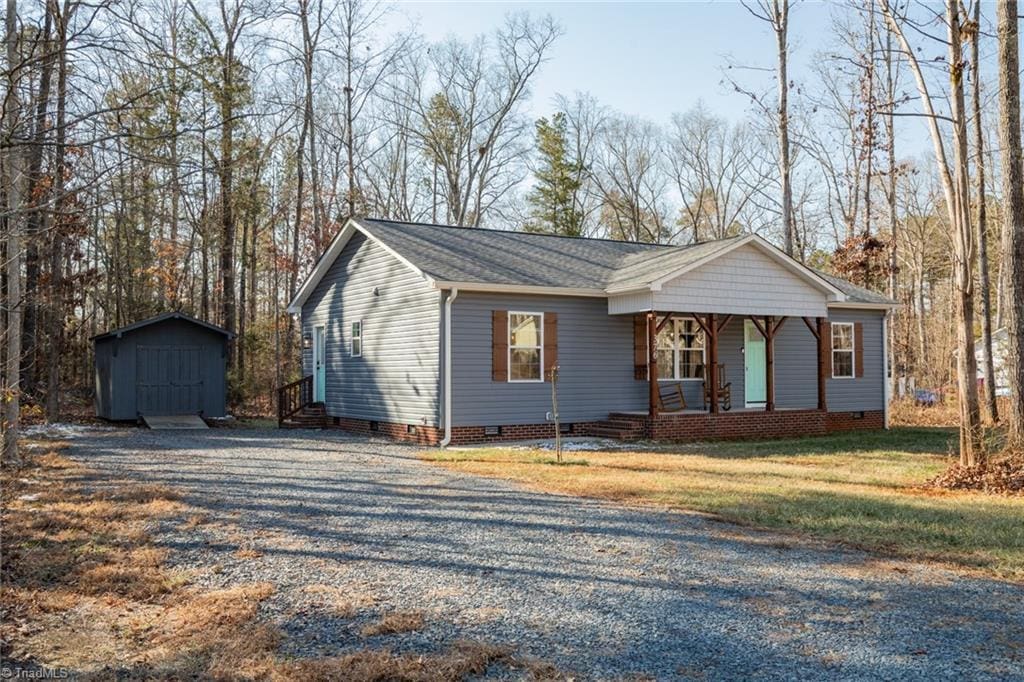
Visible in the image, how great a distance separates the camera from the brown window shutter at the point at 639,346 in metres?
16.5

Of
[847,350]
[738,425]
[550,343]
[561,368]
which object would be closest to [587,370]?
[561,368]

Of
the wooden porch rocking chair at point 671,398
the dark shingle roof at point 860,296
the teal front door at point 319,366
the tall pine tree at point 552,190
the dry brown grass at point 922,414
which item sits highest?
the tall pine tree at point 552,190

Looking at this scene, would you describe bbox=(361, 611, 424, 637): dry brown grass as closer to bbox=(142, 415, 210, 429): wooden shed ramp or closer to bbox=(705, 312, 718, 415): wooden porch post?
bbox=(705, 312, 718, 415): wooden porch post

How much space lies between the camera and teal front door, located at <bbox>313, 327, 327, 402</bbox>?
62.7 ft

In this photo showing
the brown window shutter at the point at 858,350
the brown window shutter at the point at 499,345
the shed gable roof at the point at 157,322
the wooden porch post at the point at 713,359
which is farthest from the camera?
the brown window shutter at the point at 858,350

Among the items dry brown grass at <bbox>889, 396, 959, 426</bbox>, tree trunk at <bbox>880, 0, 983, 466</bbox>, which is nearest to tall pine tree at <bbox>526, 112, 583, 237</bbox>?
dry brown grass at <bbox>889, 396, 959, 426</bbox>

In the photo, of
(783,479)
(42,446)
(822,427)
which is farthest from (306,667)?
(822,427)

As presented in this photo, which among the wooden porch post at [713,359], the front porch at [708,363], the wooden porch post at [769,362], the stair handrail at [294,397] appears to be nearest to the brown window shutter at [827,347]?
the front porch at [708,363]

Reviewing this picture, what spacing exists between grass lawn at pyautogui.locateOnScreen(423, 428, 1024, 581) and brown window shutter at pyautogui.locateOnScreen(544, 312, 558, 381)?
6.64ft

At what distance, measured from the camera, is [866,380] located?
19688 mm

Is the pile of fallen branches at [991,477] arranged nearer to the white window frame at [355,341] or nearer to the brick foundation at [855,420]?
the brick foundation at [855,420]

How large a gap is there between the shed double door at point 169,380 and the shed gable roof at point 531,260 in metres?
3.03

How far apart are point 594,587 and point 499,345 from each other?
9.83 m

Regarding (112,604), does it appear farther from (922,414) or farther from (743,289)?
(922,414)
